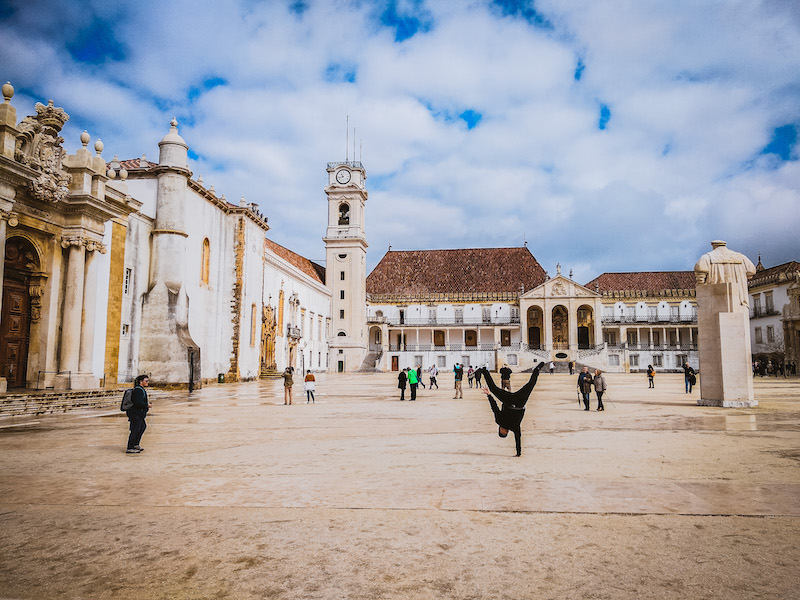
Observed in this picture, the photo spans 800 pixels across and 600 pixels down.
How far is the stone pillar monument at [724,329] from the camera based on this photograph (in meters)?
15.7

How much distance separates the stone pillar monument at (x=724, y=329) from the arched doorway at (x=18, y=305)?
761 inches

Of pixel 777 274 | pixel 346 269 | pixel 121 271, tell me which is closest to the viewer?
pixel 121 271

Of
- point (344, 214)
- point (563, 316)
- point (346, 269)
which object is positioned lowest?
point (563, 316)

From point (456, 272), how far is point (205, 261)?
46.4 metres

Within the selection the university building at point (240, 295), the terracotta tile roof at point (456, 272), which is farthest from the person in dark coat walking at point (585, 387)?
the terracotta tile roof at point (456, 272)

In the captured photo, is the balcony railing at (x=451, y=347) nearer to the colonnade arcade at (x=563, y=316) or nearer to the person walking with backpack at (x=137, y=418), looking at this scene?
the colonnade arcade at (x=563, y=316)

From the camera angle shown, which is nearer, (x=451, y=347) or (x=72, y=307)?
(x=72, y=307)

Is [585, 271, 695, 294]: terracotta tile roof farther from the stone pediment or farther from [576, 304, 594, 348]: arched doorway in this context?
the stone pediment

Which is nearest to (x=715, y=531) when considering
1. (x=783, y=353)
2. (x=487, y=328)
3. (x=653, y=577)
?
(x=653, y=577)

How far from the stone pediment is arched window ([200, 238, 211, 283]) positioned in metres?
42.7

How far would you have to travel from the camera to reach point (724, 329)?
1580cm

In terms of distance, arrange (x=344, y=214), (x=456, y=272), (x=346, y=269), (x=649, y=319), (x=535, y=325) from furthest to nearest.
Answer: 1. (x=456, y=272)
2. (x=535, y=325)
3. (x=649, y=319)
4. (x=344, y=214)
5. (x=346, y=269)

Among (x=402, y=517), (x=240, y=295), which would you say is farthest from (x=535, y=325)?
(x=402, y=517)

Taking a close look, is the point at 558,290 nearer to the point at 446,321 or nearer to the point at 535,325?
the point at 535,325
